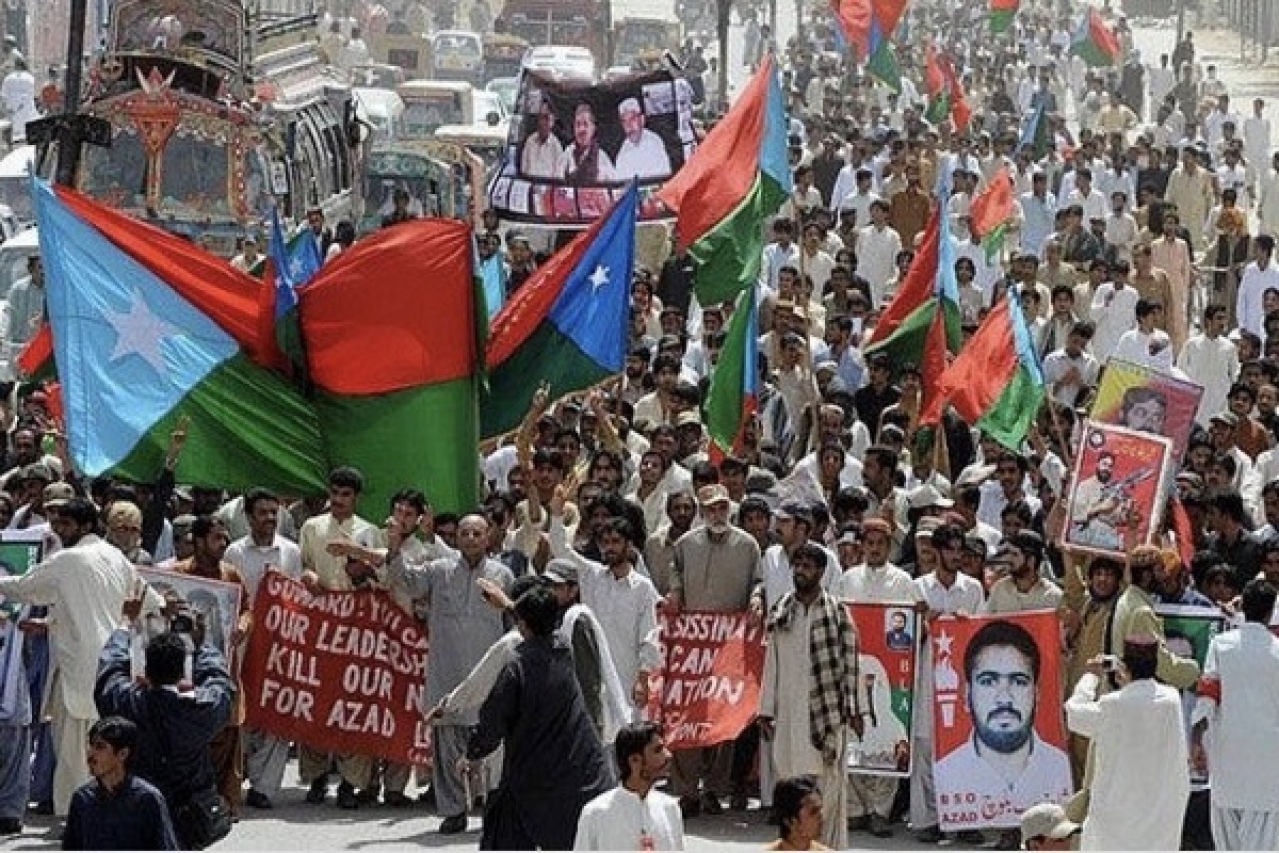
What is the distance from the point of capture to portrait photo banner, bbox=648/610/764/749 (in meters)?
14.1

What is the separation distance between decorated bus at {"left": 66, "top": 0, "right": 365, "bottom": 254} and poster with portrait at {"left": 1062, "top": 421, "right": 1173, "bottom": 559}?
31.9ft

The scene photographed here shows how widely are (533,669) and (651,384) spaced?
23.4 ft

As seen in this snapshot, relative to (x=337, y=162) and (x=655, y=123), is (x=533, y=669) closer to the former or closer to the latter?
(x=655, y=123)

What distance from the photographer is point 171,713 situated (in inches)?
441

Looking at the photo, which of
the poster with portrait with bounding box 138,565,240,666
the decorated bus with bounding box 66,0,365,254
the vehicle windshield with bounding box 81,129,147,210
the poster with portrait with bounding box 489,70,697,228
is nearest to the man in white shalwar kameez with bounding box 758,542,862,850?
the poster with portrait with bounding box 138,565,240,666

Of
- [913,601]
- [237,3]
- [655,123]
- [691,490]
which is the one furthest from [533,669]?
[237,3]

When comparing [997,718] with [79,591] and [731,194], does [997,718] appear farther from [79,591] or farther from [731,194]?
[731,194]

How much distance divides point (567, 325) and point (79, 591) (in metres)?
3.18

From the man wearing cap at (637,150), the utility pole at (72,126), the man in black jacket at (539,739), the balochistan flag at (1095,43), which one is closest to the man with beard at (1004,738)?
the man in black jacket at (539,739)

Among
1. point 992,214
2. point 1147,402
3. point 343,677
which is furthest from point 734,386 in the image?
point 992,214

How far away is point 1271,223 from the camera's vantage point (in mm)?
31281

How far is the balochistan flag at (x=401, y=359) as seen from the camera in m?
14.3

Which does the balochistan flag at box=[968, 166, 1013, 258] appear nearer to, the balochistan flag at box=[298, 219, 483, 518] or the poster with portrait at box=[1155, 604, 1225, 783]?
the balochistan flag at box=[298, 219, 483, 518]

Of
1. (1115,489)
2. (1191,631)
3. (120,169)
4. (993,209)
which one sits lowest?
(1191,631)
